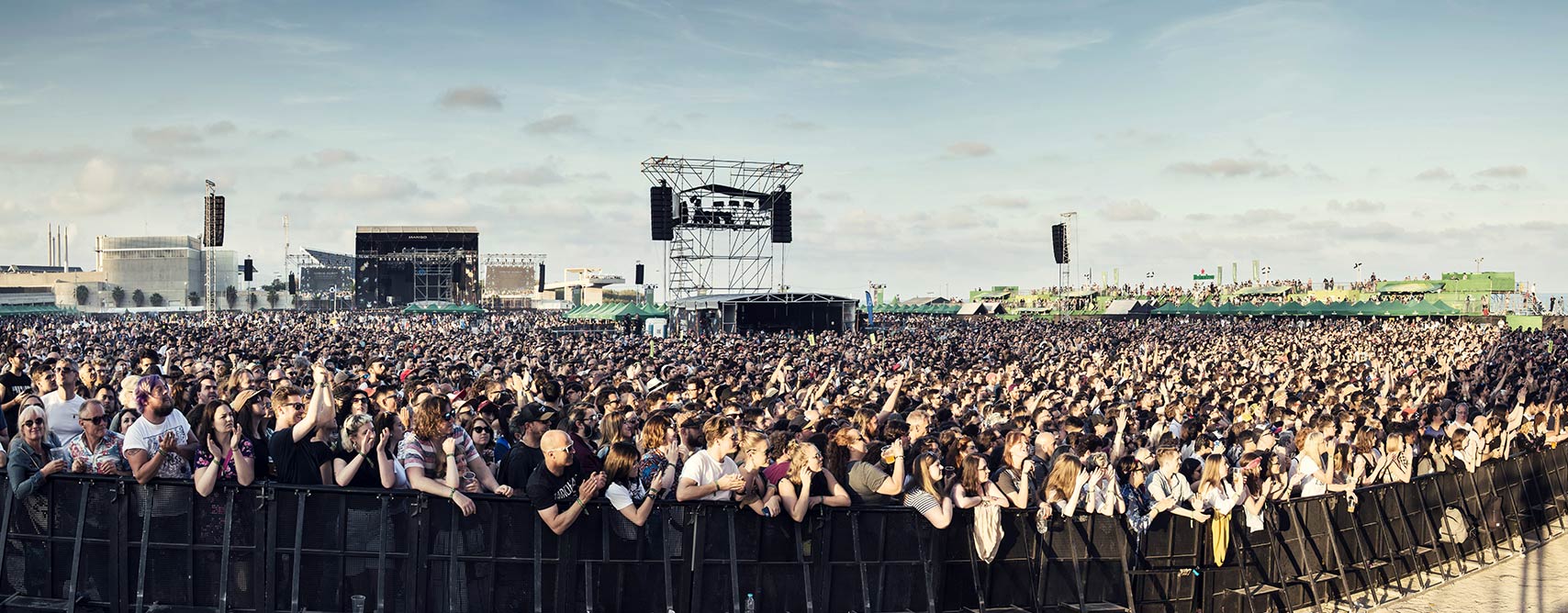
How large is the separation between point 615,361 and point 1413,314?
44093 millimetres

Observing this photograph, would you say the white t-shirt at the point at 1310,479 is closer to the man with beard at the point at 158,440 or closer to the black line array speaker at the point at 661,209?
the man with beard at the point at 158,440

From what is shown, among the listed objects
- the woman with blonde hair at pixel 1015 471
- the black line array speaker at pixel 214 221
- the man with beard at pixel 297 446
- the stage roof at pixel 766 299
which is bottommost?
the woman with blonde hair at pixel 1015 471

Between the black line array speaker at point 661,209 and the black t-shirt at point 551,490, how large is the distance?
45.9m

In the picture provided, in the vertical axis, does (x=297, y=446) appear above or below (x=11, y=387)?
below

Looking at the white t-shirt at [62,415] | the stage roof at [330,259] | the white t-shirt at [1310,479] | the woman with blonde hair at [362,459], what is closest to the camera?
the woman with blonde hair at [362,459]

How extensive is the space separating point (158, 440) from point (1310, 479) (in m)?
8.34

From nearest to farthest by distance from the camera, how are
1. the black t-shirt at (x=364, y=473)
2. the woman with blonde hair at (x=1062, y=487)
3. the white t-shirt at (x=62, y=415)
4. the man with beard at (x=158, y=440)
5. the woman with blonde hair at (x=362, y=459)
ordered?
the man with beard at (x=158, y=440), the woman with blonde hair at (x=362, y=459), the black t-shirt at (x=364, y=473), the woman with blonde hair at (x=1062, y=487), the white t-shirt at (x=62, y=415)

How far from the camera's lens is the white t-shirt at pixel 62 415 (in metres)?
8.51

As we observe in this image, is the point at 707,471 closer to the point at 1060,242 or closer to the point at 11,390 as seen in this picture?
the point at 11,390

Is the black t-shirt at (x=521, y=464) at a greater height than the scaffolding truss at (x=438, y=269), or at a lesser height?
lesser

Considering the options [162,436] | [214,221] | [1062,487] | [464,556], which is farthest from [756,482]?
[214,221]

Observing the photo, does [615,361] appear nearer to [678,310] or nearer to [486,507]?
[486,507]

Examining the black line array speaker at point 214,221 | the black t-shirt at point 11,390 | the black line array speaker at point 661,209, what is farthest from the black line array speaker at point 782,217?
the black t-shirt at point 11,390

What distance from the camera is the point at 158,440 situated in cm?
641
